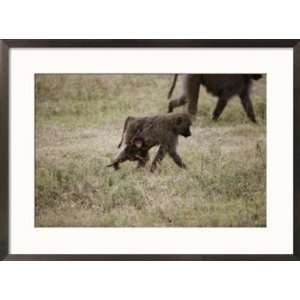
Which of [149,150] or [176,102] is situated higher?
[176,102]

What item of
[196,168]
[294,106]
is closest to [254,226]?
[196,168]

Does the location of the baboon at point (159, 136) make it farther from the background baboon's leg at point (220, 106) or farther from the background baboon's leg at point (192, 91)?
the background baboon's leg at point (220, 106)

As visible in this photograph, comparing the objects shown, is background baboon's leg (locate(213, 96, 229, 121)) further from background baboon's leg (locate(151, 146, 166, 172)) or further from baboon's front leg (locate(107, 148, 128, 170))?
baboon's front leg (locate(107, 148, 128, 170))

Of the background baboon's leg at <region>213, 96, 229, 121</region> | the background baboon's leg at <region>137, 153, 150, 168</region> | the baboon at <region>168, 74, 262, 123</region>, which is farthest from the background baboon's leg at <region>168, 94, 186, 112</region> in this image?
the background baboon's leg at <region>137, 153, 150, 168</region>

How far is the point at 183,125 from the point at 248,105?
1.33 feet

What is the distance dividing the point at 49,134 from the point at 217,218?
1115 millimetres

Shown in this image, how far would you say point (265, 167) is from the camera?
2770 millimetres

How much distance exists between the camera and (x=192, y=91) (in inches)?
110

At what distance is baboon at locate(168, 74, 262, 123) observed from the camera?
9.09 feet

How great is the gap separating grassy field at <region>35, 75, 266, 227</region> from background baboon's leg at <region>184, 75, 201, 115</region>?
0.14 feet

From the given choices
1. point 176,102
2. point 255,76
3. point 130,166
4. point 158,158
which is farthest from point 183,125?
point 255,76

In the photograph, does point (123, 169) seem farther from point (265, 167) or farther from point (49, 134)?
point (265, 167)

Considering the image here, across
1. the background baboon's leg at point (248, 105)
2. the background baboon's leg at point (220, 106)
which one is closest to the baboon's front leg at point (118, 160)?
the background baboon's leg at point (220, 106)

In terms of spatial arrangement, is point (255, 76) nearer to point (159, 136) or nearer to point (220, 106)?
point (220, 106)
